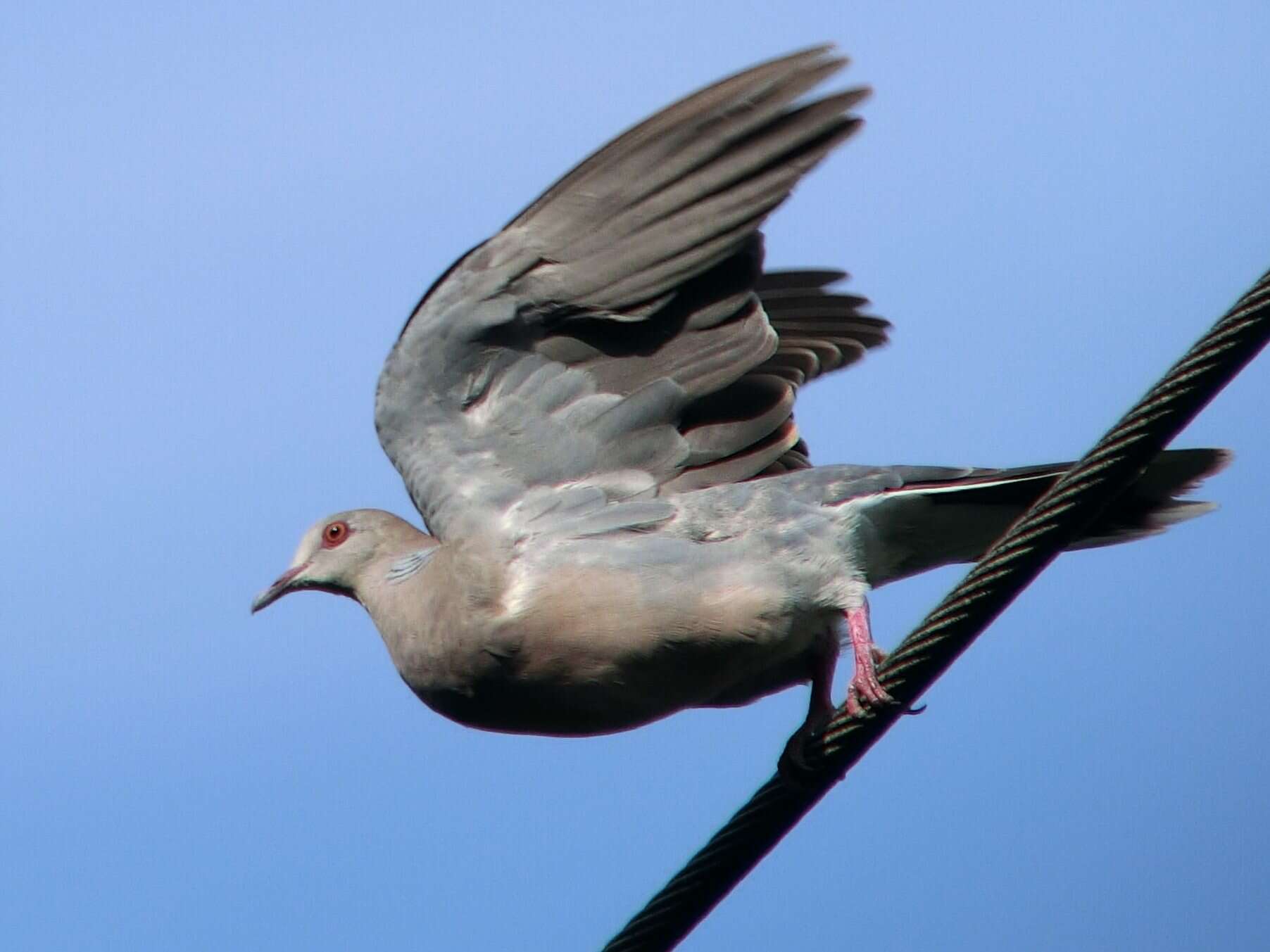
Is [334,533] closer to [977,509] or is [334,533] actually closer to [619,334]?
[619,334]

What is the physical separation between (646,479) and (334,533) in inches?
56.5

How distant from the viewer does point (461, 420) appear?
563cm

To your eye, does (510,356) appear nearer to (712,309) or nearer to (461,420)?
(461,420)

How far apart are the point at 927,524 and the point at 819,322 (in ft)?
4.74

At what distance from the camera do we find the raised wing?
532 cm

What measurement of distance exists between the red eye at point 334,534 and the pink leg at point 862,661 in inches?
77.3

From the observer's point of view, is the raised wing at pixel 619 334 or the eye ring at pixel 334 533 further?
the eye ring at pixel 334 533

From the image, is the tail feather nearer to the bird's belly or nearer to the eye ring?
the bird's belly

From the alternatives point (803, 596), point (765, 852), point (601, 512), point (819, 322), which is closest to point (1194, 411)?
point (765, 852)

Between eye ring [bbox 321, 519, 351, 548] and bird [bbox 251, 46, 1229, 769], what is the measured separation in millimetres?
763

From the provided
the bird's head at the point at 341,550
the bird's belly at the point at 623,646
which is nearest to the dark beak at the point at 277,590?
the bird's head at the point at 341,550

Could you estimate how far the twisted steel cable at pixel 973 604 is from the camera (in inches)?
136

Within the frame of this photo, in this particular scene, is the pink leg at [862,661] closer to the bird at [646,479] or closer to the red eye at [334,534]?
the bird at [646,479]

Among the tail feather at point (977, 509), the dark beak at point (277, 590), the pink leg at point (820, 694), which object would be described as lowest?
the dark beak at point (277, 590)
